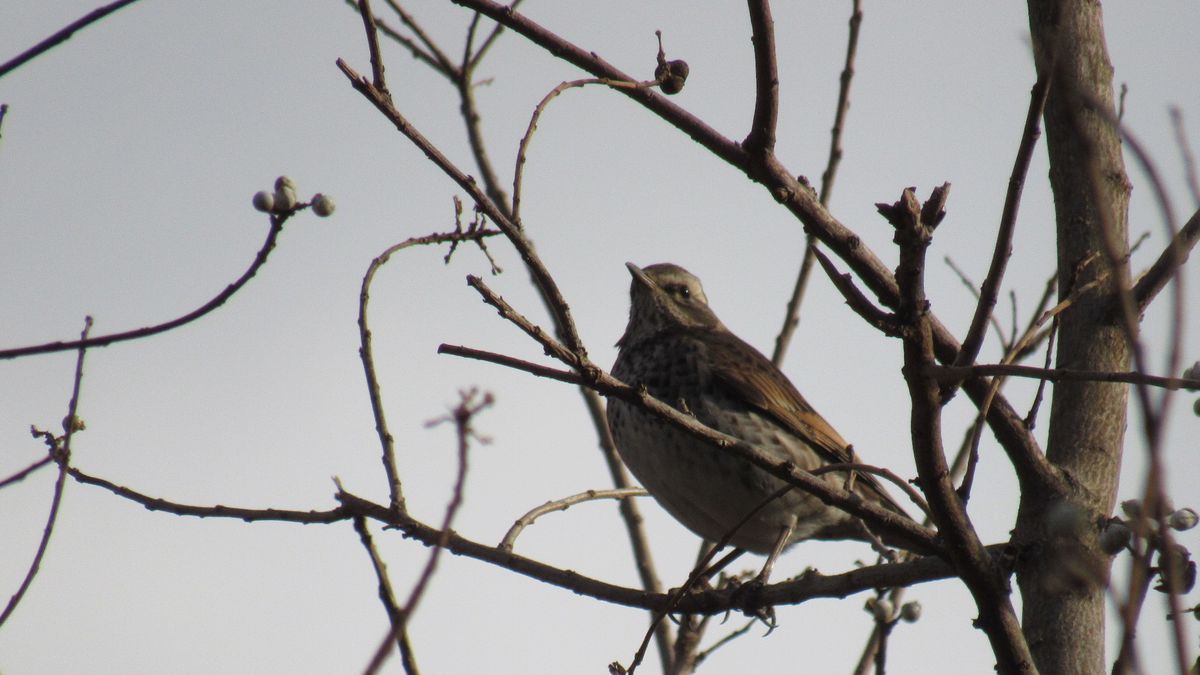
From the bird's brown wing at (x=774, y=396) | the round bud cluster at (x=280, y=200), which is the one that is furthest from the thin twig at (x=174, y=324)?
the bird's brown wing at (x=774, y=396)

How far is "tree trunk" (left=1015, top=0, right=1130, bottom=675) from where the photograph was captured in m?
3.93

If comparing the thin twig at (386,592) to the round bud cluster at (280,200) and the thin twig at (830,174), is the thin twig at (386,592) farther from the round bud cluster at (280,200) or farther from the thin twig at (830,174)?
the thin twig at (830,174)

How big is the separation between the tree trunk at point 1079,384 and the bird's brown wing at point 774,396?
253cm

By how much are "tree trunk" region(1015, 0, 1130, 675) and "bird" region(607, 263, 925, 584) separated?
1.87 meters

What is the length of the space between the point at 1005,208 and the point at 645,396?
36.7 inches

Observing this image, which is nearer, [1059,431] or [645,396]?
[645,396]

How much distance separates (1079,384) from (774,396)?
3.01m

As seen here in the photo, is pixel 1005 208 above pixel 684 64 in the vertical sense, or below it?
below

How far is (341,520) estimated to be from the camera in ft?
13.1

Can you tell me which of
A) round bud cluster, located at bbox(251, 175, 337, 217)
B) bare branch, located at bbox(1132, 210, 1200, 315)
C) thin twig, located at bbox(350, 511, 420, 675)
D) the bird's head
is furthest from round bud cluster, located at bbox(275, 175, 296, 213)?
the bird's head

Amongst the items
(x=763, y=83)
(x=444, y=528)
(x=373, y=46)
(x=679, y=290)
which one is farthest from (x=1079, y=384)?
(x=679, y=290)

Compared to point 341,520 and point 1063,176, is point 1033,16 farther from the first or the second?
point 341,520

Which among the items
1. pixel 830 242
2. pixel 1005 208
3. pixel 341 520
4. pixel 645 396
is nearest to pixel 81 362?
pixel 341 520

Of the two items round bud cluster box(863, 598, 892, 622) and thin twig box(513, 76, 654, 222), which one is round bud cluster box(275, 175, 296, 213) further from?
round bud cluster box(863, 598, 892, 622)
